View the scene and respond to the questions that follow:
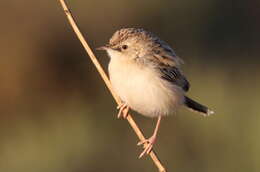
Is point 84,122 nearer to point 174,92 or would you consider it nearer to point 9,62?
point 9,62

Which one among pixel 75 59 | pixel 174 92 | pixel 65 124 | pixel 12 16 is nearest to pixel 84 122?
pixel 65 124

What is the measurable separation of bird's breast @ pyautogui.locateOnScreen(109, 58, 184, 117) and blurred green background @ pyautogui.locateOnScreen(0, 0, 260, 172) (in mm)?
2858

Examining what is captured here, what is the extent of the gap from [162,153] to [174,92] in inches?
122

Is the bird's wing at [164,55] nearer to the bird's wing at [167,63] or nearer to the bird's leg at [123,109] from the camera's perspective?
Answer: the bird's wing at [167,63]

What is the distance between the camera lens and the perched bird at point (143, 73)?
663cm

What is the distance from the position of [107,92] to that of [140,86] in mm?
4413

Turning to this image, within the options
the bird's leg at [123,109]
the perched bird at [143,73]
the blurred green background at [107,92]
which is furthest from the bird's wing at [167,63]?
the blurred green background at [107,92]

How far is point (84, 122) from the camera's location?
10703 mm

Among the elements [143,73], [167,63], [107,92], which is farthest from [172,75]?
[107,92]

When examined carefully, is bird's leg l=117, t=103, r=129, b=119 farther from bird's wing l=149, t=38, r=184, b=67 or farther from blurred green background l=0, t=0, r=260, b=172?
blurred green background l=0, t=0, r=260, b=172

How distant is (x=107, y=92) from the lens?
11.0 metres

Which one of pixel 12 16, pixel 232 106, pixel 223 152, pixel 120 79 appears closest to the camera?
pixel 120 79

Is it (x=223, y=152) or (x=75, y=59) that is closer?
(x=223, y=152)

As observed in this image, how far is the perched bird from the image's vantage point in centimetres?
663
